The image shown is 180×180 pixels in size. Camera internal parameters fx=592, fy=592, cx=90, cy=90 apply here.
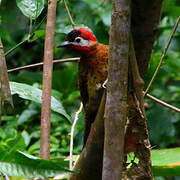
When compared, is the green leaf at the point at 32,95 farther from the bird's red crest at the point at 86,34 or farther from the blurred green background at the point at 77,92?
the blurred green background at the point at 77,92

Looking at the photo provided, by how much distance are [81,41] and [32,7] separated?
734mm

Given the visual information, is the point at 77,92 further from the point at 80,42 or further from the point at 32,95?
the point at 32,95

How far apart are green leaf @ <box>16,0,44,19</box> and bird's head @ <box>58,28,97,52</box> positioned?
64cm

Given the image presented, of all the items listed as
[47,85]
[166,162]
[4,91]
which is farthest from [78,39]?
[4,91]

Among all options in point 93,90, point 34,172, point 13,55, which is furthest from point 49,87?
point 13,55

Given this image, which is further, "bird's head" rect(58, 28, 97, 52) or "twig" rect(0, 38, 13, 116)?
"bird's head" rect(58, 28, 97, 52)

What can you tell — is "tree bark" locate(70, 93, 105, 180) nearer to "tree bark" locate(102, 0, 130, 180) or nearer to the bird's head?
"tree bark" locate(102, 0, 130, 180)

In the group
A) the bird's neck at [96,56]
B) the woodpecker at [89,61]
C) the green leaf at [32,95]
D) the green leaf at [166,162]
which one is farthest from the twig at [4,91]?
the bird's neck at [96,56]

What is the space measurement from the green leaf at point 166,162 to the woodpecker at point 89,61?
396 millimetres

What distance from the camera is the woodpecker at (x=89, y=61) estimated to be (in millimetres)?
A: 2264

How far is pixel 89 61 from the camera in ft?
7.80

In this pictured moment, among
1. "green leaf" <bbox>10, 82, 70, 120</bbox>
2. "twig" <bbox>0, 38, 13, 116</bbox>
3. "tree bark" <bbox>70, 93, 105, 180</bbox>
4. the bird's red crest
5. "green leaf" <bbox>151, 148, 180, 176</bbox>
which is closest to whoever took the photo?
"twig" <bbox>0, 38, 13, 116</bbox>

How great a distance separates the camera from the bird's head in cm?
227

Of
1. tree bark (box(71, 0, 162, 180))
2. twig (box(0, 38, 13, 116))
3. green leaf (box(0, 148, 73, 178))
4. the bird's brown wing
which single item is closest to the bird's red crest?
the bird's brown wing
